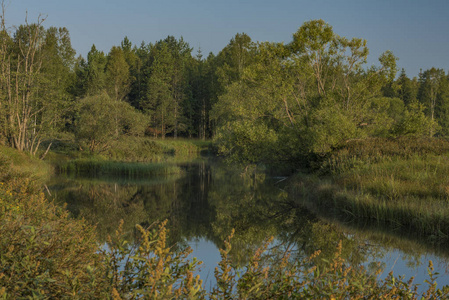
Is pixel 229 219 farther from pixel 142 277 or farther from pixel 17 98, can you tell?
pixel 17 98

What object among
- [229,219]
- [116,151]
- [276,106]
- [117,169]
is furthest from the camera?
[116,151]

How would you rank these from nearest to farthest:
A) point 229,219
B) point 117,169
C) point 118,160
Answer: point 229,219 < point 117,169 < point 118,160

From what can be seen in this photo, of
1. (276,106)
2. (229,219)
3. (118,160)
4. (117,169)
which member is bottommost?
(117,169)

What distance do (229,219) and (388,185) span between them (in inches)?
251

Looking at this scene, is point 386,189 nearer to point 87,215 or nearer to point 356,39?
point 87,215

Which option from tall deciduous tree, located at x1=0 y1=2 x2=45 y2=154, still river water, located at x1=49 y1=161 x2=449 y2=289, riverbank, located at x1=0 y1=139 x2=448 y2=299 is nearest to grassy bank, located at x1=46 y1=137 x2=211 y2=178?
still river water, located at x1=49 y1=161 x2=449 y2=289

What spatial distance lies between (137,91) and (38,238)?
71.8m

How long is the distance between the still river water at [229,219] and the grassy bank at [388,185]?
3.06 ft

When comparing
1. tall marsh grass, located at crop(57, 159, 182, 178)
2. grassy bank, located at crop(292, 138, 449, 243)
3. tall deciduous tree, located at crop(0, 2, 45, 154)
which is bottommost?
tall marsh grass, located at crop(57, 159, 182, 178)

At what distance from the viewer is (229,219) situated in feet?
52.6

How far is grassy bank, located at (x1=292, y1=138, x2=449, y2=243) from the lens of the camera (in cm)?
1248

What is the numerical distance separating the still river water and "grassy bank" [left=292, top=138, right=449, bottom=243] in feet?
3.06

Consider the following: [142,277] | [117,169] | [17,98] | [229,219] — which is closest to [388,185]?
[229,219]

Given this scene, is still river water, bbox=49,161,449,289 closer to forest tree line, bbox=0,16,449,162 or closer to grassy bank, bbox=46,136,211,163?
forest tree line, bbox=0,16,449,162
